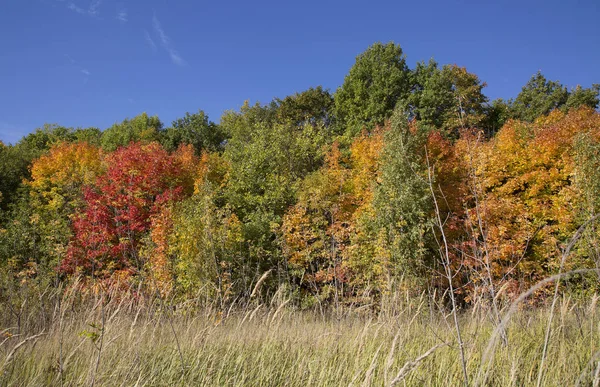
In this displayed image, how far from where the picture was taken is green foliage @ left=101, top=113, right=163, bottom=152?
41406mm

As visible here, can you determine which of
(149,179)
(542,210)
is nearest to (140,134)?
(149,179)

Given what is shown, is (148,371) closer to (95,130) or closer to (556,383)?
(556,383)

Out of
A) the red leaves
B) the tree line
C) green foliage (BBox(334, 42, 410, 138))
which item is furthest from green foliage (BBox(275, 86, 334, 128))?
the red leaves

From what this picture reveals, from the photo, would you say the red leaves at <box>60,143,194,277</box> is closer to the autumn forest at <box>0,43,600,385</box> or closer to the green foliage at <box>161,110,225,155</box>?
the autumn forest at <box>0,43,600,385</box>

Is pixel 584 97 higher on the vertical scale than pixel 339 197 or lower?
higher

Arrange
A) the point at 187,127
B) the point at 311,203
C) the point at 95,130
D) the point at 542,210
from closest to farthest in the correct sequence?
1. the point at 542,210
2. the point at 311,203
3. the point at 187,127
4. the point at 95,130

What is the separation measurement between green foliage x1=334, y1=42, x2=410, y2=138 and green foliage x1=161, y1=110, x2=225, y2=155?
54.9ft

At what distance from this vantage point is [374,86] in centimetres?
2989

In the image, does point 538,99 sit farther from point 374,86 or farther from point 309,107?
point 309,107

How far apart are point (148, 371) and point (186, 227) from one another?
13297 mm

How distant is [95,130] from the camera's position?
48.5 meters

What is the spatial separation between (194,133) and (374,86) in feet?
69.2

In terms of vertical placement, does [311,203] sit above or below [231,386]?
above

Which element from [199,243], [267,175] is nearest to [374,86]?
[267,175]
